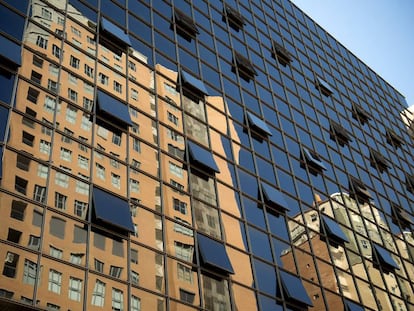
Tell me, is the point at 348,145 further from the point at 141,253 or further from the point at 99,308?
the point at 99,308

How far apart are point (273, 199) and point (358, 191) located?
9.93 m

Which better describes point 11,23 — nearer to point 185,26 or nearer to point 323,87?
point 185,26

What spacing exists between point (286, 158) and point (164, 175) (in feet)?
33.4

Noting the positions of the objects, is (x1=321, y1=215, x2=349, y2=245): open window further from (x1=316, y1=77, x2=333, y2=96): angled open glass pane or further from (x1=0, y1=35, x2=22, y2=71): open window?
(x1=0, y1=35, x2=22, y2=71): open window

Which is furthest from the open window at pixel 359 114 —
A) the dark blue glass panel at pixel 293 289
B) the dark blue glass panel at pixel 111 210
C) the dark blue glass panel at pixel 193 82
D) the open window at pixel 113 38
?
the dark blue glass panel at pixel 111 210

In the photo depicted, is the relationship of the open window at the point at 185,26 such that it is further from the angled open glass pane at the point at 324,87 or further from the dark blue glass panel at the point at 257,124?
the angled open glass pane at the point at 324,87

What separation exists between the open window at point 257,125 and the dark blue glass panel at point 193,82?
311 cm

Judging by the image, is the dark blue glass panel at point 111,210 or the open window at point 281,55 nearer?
the dark blue glass panel at point 111,210

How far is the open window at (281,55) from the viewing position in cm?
3766

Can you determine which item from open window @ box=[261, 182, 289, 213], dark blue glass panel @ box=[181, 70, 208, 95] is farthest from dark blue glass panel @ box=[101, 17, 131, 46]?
open window @ box=[261, 182, 289, 213]

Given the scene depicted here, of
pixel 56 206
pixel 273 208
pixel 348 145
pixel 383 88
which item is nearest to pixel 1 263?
pixel 56 206

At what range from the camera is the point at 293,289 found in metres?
23.2

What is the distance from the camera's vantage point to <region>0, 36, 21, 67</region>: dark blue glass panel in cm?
1898

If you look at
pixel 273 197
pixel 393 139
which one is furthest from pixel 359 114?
pixel 273 197
